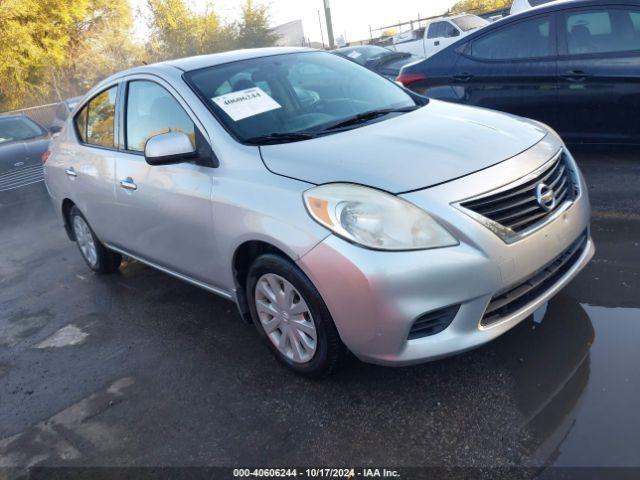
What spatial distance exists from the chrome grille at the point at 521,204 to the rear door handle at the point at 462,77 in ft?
10.8

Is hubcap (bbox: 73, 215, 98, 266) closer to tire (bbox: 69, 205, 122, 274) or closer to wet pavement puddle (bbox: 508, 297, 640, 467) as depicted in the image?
tire (bbox: 69, 205, 122, 274)

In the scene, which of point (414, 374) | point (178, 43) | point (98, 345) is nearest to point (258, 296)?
point (414, 374)

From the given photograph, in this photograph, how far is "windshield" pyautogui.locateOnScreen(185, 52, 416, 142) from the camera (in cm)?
331

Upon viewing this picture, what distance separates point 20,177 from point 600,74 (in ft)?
26.1

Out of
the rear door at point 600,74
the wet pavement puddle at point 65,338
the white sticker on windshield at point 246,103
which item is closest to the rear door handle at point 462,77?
the rear door at point 600,74

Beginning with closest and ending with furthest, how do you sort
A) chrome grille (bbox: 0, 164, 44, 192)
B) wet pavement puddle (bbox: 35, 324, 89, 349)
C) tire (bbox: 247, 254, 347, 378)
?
tire (bbox: 247, 254, 347, 378), wet pavement puddle (bbox: 35, 324, 89, 349), chrome grille (bbox: 0, 164, 44, 192)

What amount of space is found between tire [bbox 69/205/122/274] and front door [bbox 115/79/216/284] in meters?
0.73

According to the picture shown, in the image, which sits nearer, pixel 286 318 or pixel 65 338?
pixel 286 318

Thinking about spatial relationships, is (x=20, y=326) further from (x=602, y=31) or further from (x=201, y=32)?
(x=201, y=32)

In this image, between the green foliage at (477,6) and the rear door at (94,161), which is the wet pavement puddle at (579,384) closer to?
the rear door at (94,161)

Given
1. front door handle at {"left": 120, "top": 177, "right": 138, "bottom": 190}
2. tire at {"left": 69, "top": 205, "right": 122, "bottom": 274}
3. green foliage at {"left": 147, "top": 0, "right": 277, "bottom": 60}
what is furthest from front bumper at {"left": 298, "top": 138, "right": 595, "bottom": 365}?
green foliage at {"left": 147, "top": 0, "right": 277, "bottom": 60}

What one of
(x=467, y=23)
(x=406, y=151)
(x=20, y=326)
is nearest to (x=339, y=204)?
(x=406, y=151)

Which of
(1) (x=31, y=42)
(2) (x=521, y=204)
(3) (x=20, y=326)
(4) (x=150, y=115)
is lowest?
(3) (x=20, y=326)

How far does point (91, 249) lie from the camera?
5.05 m
